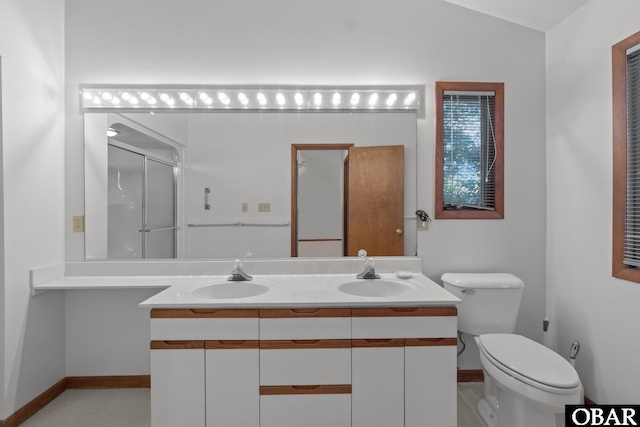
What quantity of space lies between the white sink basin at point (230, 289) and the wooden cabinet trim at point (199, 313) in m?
0.32

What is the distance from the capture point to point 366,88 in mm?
2197

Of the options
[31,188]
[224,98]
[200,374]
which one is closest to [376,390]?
[200,374]

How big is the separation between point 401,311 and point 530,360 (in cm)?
64

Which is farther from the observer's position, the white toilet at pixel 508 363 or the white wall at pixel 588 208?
the white wall at pixel 588 208

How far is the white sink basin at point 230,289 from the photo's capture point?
76.0 inches

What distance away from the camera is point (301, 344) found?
5.24ft

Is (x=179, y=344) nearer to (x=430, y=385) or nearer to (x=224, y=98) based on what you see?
(x=430, y=385)

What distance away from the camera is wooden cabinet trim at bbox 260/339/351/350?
159 centimetres

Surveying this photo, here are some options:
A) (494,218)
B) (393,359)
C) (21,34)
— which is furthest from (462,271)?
(21,34)

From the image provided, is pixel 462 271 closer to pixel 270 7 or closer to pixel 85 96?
pixel 270 7

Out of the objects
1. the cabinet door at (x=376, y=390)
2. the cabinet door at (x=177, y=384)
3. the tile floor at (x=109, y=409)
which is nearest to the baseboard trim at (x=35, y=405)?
the tile floor at (x=109, y=409)

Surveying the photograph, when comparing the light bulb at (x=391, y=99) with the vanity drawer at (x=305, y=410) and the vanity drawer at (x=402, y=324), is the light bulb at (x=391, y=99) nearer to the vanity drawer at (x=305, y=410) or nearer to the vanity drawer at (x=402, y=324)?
the vanity drawer at (x=402, y=324)

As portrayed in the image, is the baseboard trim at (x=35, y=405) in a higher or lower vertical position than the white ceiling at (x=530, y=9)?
lower

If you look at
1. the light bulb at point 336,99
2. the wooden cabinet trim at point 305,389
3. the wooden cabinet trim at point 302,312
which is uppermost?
the light bulb at point 336,99
